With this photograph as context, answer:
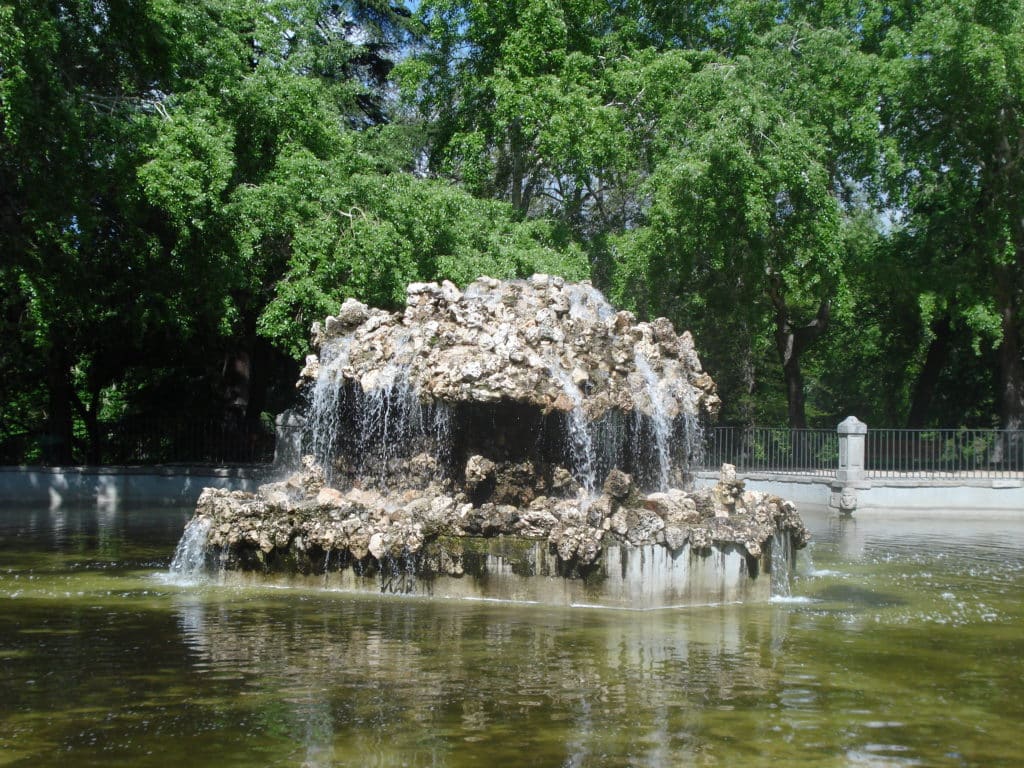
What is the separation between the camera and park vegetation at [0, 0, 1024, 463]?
815 inches

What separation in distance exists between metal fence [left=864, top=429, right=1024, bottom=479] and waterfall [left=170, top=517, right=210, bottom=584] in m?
16.6

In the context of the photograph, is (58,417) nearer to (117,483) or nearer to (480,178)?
(117,483)

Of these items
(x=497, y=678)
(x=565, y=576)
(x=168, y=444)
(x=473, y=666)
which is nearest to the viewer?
(x=497, y=678)

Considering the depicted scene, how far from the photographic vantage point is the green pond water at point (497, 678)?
21.5 feet

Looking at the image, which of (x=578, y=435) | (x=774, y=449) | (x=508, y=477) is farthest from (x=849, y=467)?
(x=508, y=477)

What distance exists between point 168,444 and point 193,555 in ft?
52.1

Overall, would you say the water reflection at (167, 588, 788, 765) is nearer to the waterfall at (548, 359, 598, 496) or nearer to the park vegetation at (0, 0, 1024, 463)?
the waterfall at (548, 359, 598, 496)

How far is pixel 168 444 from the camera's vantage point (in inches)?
1096

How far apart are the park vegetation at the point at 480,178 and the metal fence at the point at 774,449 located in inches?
147

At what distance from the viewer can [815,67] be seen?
28.5 metres

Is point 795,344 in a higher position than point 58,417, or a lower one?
higher

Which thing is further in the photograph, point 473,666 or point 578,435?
point 578,435

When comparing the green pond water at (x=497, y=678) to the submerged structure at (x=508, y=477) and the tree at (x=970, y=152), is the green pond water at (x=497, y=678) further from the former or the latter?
the tree at (x=970, y=152)

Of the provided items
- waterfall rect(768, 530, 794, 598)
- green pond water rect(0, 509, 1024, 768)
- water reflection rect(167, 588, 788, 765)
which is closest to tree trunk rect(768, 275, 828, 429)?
green pond water rect(0, 509, 1024, 768)
